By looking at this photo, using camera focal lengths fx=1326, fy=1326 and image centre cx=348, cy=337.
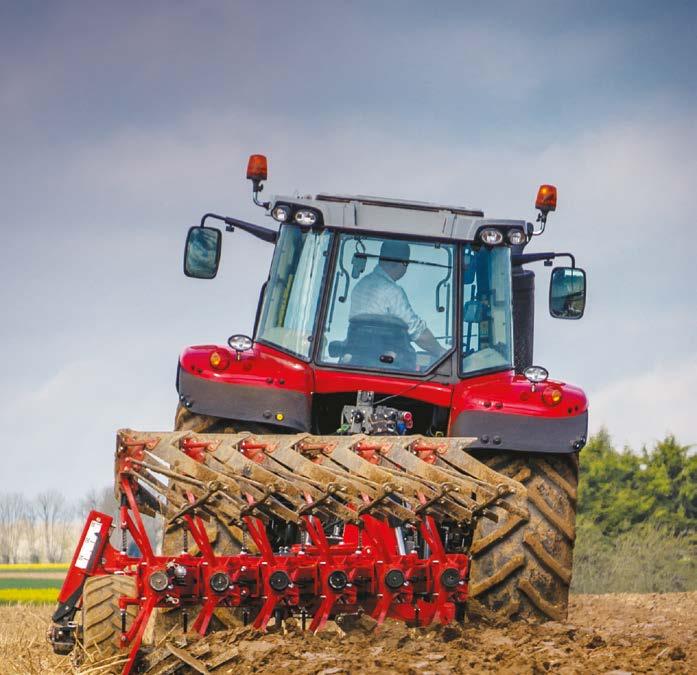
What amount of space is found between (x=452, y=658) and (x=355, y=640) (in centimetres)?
64

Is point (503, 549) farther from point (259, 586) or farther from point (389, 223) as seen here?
point (389, 223)

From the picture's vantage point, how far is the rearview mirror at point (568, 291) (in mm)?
8797

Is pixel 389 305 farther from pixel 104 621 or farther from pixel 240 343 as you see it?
pixel 104 621

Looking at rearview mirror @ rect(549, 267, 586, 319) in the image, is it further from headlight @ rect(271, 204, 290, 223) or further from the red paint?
headlight @ rect(271, 204, 290, 223)

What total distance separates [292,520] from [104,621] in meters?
1.03

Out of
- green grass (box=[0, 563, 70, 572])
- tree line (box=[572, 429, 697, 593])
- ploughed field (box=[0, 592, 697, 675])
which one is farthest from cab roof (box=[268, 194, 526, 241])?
green grass (box=[0, 563, 70, 572])

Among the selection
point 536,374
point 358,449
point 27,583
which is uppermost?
point 536,374

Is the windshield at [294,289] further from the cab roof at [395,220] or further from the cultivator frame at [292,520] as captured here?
the cultivator frame at [292,520]

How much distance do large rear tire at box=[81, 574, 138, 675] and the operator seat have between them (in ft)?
6.98

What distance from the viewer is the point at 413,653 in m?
6.00

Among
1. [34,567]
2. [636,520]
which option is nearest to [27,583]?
[34,567]

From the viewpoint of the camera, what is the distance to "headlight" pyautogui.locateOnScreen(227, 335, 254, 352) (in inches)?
308

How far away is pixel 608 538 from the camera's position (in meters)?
22.2

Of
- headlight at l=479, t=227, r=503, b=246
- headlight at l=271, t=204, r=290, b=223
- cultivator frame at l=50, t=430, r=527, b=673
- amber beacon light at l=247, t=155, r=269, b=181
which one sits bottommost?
cultivator frame at l=50, t=430, r=527, b=673
